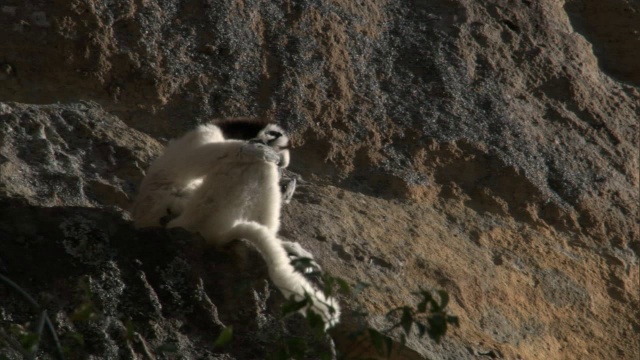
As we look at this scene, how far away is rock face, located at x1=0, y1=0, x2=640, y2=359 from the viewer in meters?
7.37

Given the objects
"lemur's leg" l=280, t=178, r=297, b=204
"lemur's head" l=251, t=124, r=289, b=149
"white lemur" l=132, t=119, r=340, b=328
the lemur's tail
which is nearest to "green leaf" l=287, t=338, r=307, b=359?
the lemur's tail

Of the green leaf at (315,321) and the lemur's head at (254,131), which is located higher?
the green leaf at (315,321)

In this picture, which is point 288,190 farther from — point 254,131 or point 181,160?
A: point 181,160

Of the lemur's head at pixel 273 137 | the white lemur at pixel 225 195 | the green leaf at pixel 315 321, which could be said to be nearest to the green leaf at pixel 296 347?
the green leaf at pixel 315 321

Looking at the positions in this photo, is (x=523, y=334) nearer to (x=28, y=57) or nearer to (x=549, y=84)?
(x=549, y=84)

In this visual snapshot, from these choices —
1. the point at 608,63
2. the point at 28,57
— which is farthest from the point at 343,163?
the point at 608,63

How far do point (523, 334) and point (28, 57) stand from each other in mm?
4492

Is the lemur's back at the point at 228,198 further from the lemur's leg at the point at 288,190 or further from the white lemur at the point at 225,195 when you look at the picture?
the lemur's leg at the point at 288,190

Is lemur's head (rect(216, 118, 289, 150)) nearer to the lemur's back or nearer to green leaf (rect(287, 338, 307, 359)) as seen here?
the lemur's back

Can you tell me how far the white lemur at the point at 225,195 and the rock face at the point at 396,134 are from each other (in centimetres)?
21

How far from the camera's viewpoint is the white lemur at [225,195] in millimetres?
6293

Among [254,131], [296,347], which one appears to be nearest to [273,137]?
[254,131]

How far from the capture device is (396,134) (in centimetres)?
929

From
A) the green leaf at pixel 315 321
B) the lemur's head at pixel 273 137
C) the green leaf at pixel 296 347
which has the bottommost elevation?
the lemur's head at pixel 273 137
